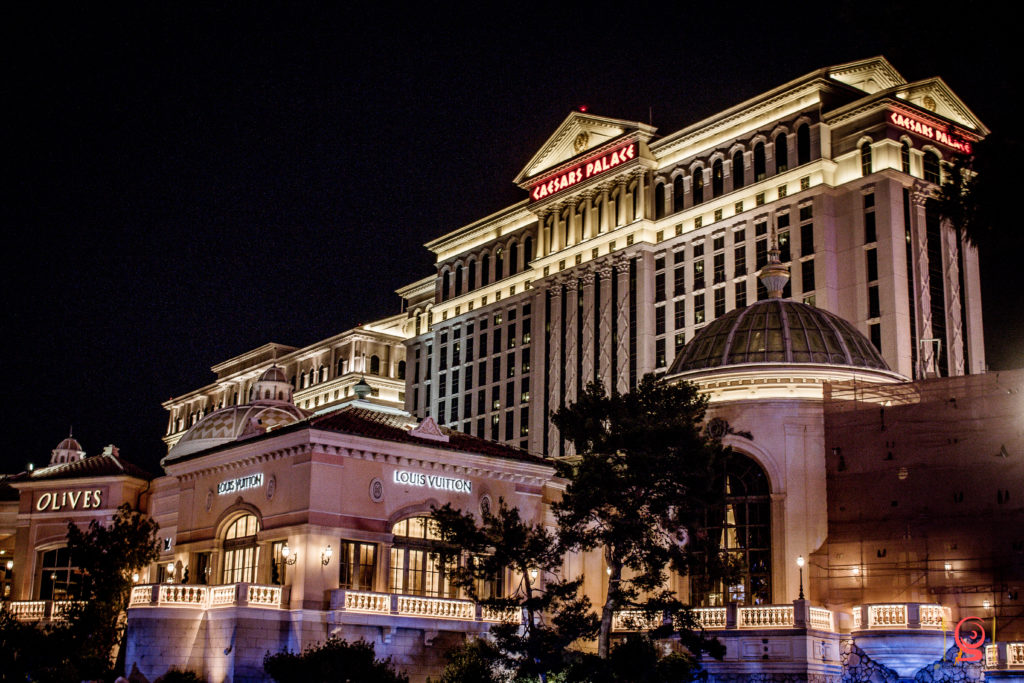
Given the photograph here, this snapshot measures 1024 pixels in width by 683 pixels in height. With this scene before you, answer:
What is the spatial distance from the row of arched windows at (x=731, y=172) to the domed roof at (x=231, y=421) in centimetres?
4870

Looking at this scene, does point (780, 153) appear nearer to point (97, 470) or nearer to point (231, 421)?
point (231, 421)

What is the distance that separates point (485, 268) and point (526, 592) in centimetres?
8865

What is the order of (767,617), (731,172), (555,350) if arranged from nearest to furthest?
(767,617) → (731,172) → (555,350)

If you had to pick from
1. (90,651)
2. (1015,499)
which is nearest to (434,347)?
(90,651)

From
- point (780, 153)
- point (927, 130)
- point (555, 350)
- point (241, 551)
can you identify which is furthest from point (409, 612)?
point (555, 350)

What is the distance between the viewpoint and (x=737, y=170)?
99188 mm

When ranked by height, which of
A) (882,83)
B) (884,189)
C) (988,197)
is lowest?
(988,197)

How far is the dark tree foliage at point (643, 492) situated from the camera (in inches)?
1512

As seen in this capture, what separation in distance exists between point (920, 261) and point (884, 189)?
5718 mm

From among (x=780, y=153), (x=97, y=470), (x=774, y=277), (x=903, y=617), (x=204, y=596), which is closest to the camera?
(x=903, y=617)

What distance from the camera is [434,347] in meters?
130

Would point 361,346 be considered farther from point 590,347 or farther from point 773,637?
point 773,637

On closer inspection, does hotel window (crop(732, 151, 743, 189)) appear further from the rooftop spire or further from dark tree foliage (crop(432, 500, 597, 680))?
dark tree foliage (crop(432, 500, 597, 680))

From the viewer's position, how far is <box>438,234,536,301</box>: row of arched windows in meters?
121
